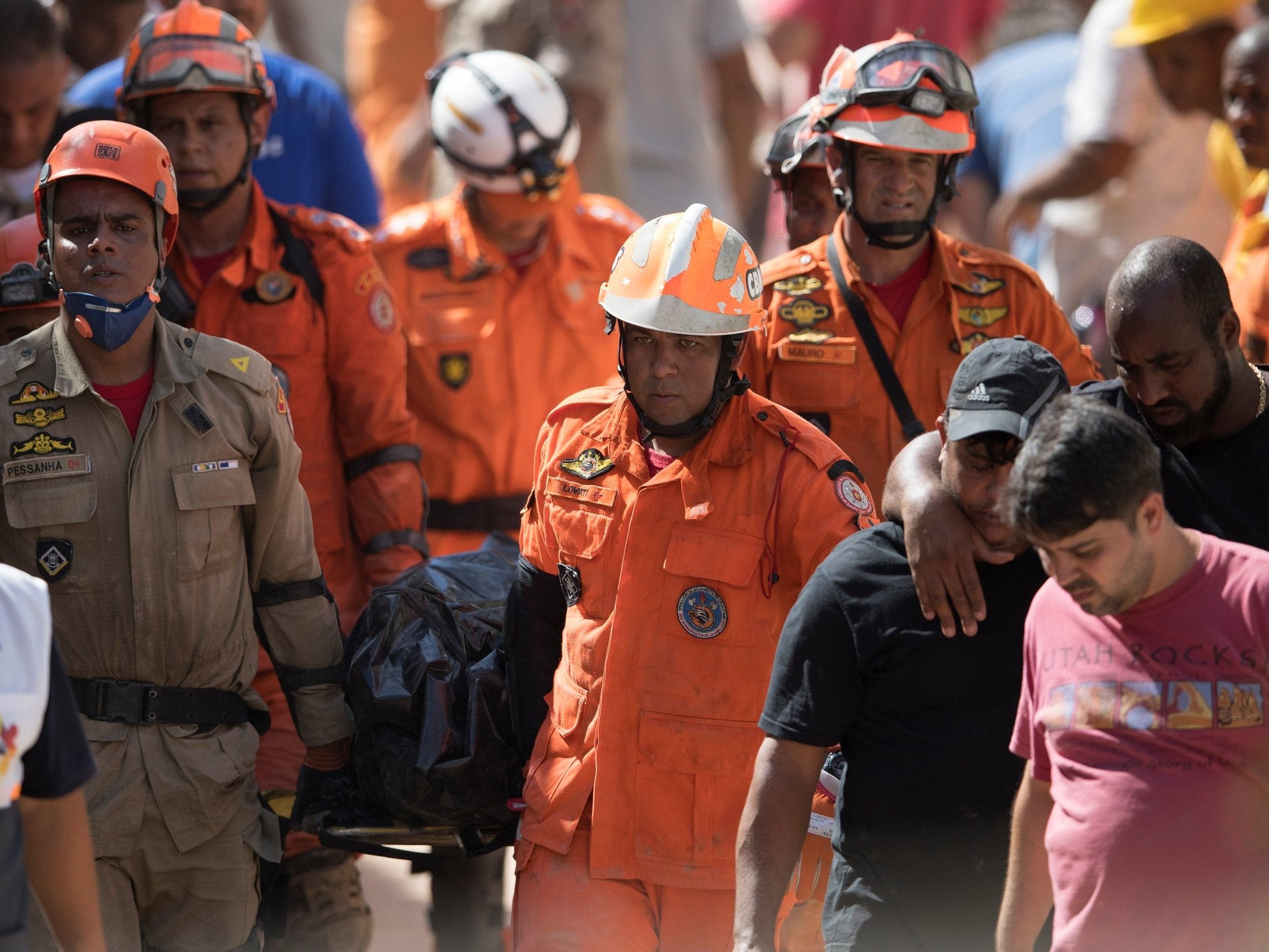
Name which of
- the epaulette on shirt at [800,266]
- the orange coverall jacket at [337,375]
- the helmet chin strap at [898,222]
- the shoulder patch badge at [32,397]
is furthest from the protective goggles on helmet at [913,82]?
the shoulder patch badge at [32,397]

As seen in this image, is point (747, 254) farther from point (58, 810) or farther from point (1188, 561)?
point (58, 810)

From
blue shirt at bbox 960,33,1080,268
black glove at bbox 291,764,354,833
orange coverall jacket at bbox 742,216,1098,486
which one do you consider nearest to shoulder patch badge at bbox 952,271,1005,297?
orange coverall jacket at bbox 742,216,1098,486

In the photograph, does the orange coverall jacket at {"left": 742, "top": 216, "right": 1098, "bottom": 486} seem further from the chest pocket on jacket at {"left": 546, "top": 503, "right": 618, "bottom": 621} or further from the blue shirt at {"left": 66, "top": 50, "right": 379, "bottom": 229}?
the blue shirt at {"left": 66, "top": 50, "right": 379, "bottom": 229}

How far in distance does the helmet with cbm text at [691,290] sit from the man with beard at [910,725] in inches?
31.7

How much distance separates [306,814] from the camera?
5219 mm

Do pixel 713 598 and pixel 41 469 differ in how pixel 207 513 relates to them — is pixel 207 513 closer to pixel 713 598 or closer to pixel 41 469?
pixel 41 469

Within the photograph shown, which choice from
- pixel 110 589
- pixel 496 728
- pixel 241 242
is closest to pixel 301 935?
pixel 496 728

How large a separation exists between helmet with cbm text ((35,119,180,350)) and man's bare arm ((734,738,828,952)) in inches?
79.3

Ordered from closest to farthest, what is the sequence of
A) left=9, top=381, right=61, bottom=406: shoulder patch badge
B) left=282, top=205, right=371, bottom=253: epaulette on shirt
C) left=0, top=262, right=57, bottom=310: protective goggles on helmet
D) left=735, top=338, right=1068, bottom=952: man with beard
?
left=735, top=338, right=1068, bottom=952: man with beard → left=9, top=381, right=61, bottom=406: shoulder patch badge → left=0, top=262, right=57, bottom=310: protective goggles on helmet → left=282, top=205, right=371, bottom=253: epaulette on shirt

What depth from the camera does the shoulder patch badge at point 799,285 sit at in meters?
5.85

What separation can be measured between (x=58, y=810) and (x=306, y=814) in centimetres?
171

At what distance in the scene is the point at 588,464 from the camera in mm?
4832

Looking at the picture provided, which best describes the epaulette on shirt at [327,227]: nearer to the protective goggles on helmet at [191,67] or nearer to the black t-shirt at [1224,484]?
the protective goggles on helmet at [191,67]

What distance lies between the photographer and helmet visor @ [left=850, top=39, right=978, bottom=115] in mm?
5699
